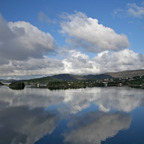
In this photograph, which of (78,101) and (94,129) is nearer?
(94,129)

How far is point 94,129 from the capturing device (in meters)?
26.8

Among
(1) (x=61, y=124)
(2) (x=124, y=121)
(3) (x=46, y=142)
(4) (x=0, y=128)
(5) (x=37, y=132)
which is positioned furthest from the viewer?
(2) (x=124, y=121)

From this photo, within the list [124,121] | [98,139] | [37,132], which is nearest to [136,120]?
[124,121]

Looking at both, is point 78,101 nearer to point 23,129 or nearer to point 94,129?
point 94,129

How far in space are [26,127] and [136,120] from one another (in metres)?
20.6

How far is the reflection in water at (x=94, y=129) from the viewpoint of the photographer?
22.4 m

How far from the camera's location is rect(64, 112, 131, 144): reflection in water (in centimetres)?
2239

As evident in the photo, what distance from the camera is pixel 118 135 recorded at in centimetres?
2378

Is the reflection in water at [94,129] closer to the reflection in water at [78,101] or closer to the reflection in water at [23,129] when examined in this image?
the reflection in water at [23,129]

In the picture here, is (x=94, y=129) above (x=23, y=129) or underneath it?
underneath

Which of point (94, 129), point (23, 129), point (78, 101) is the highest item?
point (23, 129)

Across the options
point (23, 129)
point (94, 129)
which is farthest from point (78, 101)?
point (23, 129)

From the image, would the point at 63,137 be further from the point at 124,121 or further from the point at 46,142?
the point at 124,121

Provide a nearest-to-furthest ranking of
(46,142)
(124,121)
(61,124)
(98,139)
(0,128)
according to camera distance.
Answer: (46,142), (98,139), (0,128), (61,124), (124,121)
